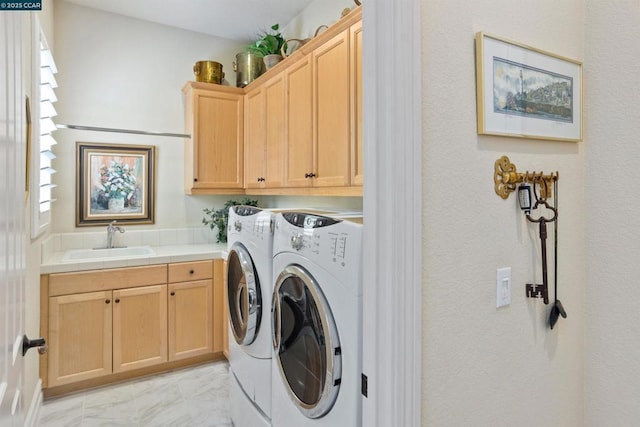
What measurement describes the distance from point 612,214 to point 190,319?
2.77 metres

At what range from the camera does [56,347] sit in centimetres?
246

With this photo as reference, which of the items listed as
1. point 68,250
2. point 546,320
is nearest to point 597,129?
point 546,320

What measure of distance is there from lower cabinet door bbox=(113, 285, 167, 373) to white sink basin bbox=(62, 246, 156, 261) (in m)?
0.33

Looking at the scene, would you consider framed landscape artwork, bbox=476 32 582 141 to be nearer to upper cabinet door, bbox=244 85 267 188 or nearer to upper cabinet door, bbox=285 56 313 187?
upper cabinet door, bbox=285 56 313 187

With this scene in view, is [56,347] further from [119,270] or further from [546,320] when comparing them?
[546,320]

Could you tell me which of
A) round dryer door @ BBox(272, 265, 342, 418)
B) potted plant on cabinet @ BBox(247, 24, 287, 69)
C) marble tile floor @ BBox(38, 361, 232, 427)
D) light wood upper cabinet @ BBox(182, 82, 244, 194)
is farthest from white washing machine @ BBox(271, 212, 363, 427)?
light wood upper cabinet @ BBox(182, 82, 244, 194)

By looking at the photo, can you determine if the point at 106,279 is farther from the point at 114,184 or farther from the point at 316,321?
the point at 316,321

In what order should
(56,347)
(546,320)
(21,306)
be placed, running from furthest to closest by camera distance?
(56,347) → (546,320) → (21,306)

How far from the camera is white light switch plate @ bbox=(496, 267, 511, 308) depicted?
1.04 metres

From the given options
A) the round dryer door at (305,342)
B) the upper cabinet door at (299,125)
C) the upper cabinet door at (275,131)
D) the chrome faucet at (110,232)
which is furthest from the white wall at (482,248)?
the chrome faucet at (110,232)

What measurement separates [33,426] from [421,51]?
2746 millimetres

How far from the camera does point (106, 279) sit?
261 centimetres

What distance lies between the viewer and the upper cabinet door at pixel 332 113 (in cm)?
204

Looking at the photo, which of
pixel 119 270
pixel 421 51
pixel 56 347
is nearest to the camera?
pixel 421 51
